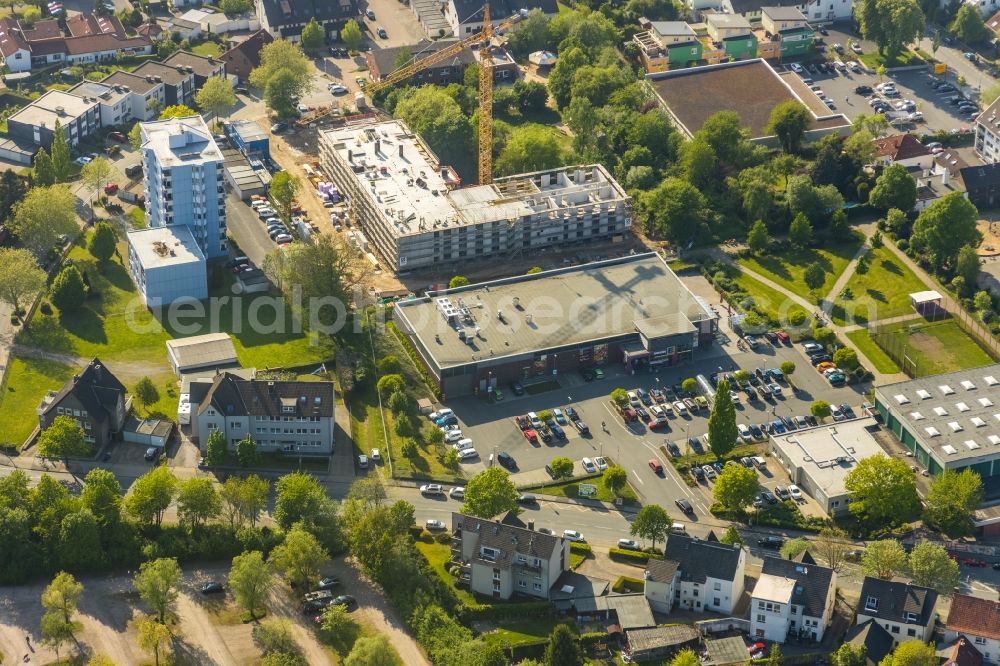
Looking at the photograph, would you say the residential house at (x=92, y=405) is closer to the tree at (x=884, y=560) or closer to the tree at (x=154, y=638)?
the tree at (x=154, y=638)

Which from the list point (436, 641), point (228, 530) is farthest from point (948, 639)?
point (228, 530)

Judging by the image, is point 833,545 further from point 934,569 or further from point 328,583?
point 328,583

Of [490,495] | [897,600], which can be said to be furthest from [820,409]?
[490,495]

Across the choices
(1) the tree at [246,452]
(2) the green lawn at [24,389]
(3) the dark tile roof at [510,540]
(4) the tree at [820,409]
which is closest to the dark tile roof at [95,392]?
Result: (2) the green lawn at [24,389]

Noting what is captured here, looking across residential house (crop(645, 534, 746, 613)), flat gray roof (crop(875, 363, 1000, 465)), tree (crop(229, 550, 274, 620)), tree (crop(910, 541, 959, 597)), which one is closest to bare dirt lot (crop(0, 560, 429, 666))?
tree (crop(229, 550, 274, 620))

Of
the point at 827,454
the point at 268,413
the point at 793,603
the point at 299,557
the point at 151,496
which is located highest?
the point at 268,413

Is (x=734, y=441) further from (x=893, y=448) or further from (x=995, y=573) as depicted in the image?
(x=995, y=573)
